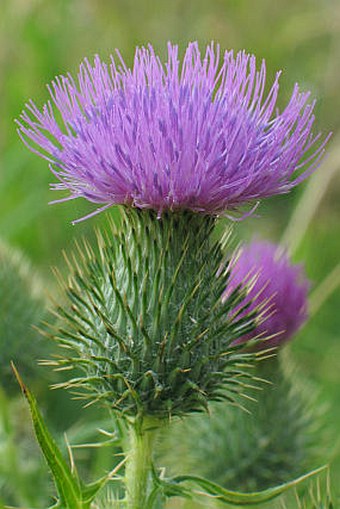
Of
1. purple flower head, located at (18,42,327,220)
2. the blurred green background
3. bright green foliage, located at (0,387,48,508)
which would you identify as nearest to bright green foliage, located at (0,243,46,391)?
bright green foliage, located at (0,387,48,508)

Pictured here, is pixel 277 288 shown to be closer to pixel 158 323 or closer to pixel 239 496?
pixel 158 323

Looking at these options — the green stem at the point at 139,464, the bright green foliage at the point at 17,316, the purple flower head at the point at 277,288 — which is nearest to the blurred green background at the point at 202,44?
the purple flower head at the point at 277,288

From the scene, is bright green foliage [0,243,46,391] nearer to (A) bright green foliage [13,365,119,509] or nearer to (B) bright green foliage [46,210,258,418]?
(B) bright green foliage [46,210,258,418]

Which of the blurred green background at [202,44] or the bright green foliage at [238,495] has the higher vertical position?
the blurred green background at [202,44]

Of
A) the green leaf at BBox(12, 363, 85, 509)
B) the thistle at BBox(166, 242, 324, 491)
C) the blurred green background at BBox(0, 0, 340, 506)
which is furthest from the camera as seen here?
the blurred green background at BBox(0, 0, 340, 506)

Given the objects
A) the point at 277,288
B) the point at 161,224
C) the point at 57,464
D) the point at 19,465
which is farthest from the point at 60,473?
the point at 277,288

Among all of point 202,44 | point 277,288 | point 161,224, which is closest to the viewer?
point 161,224

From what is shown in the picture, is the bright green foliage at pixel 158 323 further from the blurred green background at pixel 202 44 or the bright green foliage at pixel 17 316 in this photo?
the blurred green background at pixel 202 44
